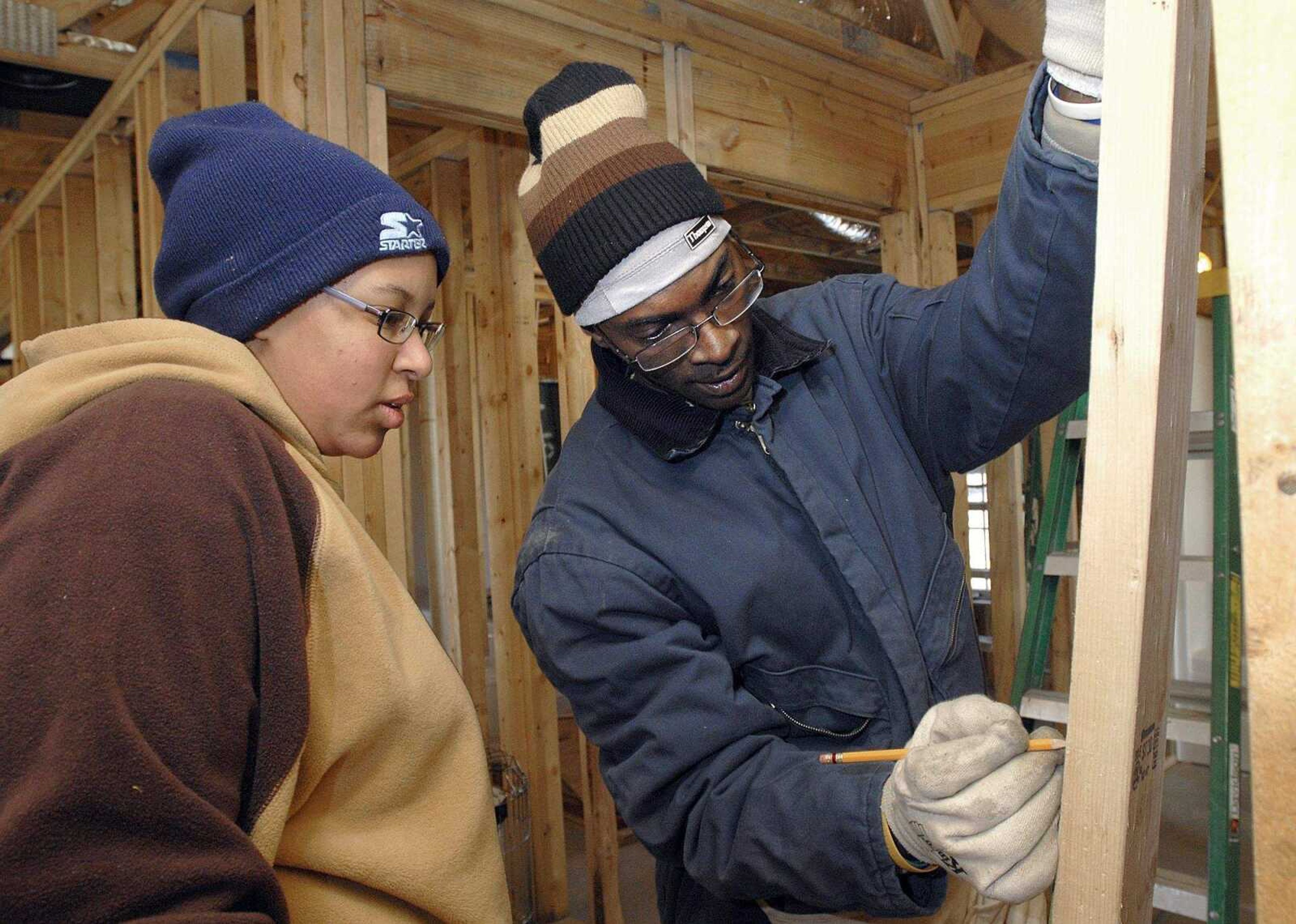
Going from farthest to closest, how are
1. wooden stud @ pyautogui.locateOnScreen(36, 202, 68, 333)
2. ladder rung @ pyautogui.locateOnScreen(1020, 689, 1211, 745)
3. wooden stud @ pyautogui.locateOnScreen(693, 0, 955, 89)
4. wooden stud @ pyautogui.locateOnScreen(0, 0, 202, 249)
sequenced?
wooden stud @ pyautogui.locateOnScreen(36, 202, 68, 333) < wooden stud @ pyautogui.locateOnScreen(693, 0, 955, 89) < wooden stud @ pyautogui.locateOnScreen(0, 0, 202, 249) < ladder rung @ pyautogui.locateOnScreen(1020, 689, 1211, 745)

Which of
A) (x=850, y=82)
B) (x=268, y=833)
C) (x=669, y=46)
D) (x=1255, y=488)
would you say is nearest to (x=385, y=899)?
(x=268, y=833)

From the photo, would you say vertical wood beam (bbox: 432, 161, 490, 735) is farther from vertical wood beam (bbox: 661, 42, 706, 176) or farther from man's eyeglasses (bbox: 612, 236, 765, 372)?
man's eyeglasses (bbox: 612, 236, 765, 372)

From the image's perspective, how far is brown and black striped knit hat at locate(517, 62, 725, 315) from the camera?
4.22ft

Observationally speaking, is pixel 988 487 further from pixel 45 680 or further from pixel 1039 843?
pixel 45 680

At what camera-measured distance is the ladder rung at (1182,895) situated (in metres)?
2.12

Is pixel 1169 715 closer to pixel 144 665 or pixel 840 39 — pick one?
pixel 840 39

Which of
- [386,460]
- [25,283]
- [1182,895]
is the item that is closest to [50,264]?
[25,283]

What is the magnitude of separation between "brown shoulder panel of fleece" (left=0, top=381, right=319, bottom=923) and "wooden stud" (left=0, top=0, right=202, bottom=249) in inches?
82.5

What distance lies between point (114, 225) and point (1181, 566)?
346 centimetres

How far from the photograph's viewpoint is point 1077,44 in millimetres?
758

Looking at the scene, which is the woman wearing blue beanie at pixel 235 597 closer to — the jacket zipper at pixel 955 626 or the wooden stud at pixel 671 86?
the jacket zipper at pixel 955 626

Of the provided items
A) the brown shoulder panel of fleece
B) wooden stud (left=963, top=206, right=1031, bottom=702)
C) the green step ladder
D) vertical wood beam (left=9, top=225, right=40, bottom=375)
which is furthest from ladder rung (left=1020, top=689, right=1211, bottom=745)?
vertical wood beam (left=9, top=225, right=40, bottom=375)

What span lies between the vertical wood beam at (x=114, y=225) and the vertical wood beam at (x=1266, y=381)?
322 cm

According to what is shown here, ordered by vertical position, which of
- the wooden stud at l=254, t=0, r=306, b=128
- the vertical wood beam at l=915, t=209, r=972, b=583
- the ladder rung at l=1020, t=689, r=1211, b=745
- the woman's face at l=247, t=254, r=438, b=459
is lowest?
the ladder rung at l=1020, t=689, r=1211, b=745
